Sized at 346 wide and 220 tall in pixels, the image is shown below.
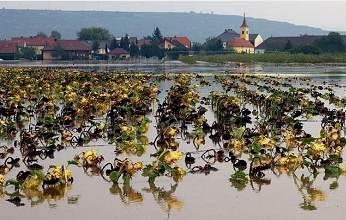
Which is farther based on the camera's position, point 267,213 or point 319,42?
point 319,42

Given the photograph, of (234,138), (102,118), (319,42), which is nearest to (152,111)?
(102,118)

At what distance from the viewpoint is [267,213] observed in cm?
1012

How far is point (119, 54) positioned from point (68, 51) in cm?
1893

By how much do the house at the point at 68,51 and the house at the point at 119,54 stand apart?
6124mm

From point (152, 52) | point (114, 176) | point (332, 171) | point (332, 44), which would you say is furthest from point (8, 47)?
point (332, 171)

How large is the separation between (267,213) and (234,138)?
490cm

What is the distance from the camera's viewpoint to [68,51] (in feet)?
580

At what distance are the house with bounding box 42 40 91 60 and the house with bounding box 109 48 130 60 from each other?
612 cm

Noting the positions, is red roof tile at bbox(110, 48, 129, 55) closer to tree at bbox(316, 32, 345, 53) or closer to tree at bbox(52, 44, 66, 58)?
tree at bbox(52, 44, 66, 58)

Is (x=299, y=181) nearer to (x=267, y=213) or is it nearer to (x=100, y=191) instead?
(x=267, y=213)

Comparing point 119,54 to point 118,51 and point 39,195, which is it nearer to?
point 118,51

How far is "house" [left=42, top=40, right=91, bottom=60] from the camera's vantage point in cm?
16725

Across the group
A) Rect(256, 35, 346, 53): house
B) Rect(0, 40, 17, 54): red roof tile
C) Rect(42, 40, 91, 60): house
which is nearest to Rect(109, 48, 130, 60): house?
Rect(42, 40, 91, 60): house

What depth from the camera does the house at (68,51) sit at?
6585 inches
